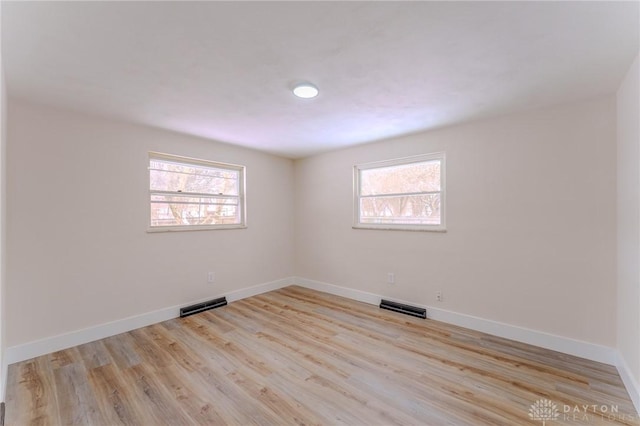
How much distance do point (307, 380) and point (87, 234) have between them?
2672 mm

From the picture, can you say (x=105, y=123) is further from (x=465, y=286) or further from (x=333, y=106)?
(x=465, y=286)

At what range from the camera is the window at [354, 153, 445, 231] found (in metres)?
3.42

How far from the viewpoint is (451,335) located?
288 cm

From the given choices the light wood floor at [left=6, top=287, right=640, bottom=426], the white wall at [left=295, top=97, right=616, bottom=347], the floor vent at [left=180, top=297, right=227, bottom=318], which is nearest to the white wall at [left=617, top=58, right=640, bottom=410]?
the white wall at [left=295, top=97, right=616, bottom=347]

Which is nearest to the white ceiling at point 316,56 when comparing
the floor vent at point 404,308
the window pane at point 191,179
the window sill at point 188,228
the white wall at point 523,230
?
the white wall at point 523,230

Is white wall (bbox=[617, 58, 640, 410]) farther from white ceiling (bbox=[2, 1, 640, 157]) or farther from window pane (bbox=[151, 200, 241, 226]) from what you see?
window pane (bbox=[151, 200, 241, 226])

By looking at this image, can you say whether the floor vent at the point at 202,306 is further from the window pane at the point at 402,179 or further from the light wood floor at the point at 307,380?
the window pane at the point at 402,179

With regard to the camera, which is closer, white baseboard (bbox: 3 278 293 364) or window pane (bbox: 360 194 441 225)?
white baseboard (bbox: 3 278 293 364)

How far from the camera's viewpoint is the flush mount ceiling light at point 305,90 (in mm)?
2182

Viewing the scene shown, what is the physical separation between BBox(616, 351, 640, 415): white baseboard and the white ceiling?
2246mm

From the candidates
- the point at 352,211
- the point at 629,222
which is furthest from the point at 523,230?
the point at 352,211

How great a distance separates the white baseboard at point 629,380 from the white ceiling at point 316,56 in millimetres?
2246

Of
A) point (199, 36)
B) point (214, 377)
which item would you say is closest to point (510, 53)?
point (199, 36)

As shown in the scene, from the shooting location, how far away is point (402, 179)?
3736 mm
